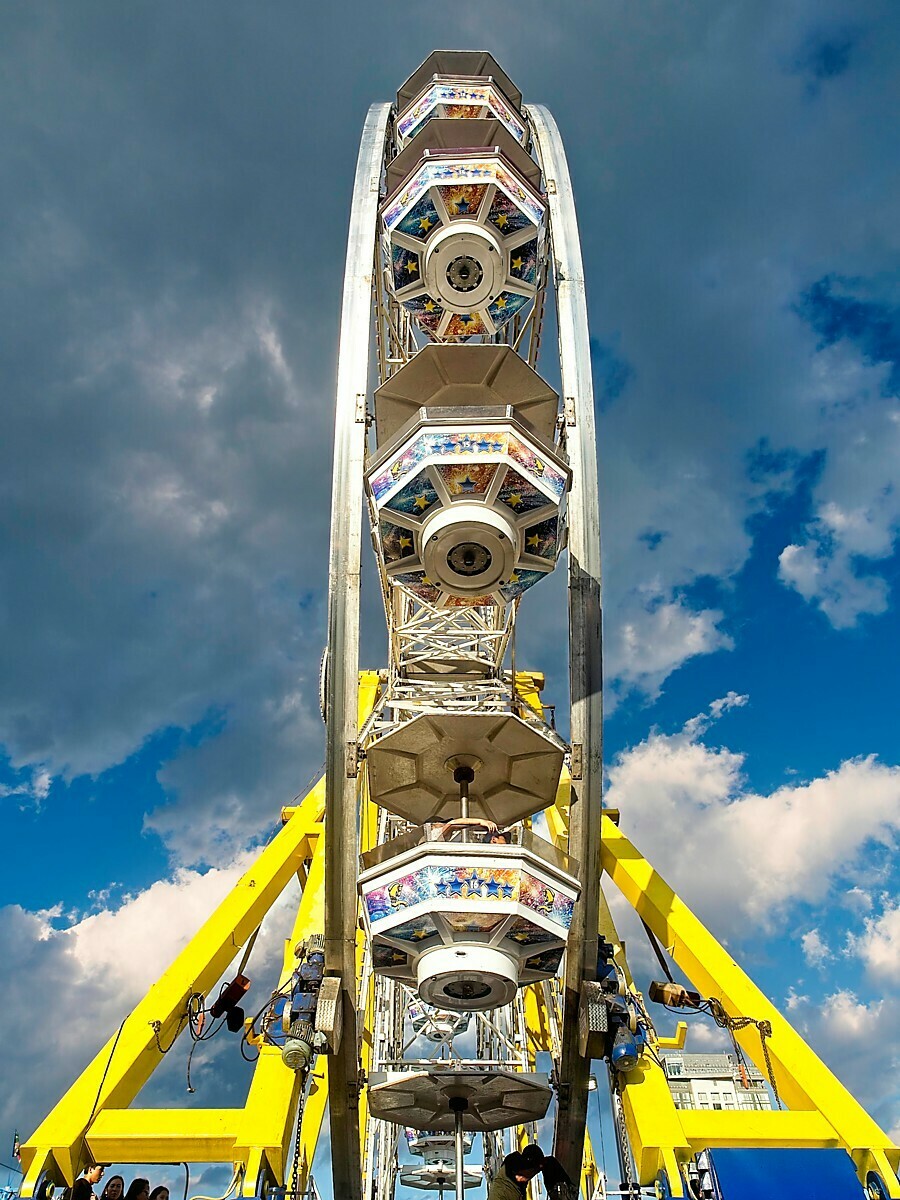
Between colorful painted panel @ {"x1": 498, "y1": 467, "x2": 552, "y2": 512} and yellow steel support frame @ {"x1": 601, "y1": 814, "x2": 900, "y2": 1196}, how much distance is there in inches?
292

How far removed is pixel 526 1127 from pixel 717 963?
10023 mm

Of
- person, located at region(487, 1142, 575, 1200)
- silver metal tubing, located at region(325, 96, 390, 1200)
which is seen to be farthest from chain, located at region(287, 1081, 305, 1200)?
person, located at region(487, 1142, 575, 1200)

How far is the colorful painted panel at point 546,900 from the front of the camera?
11.4m

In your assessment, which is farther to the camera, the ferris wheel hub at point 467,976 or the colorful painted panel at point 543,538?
the colorful painted panel at point 543,538

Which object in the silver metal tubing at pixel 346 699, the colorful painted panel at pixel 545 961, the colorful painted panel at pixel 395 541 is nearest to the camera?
the colorful painted panel at pixel 545 961

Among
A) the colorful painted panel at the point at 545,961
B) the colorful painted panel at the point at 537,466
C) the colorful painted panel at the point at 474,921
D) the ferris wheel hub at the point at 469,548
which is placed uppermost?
the colorful painted panel at the point at 537,466

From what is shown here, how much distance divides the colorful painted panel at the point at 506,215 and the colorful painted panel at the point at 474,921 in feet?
40.6

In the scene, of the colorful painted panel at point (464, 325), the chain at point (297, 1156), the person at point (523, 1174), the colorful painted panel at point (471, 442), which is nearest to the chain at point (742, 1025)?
the person at point (523, 1174)

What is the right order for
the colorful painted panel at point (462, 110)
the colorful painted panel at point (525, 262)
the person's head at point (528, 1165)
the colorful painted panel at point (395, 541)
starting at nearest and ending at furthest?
1. the person's head at point (528, 1165)
2. the colorful painted panel at point (395, 541)
3. the colorful painted panel at point (525, 262)
4. the colorful painted panel at point (462, 110)

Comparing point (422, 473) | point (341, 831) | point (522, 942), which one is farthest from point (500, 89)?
point (522, 942)

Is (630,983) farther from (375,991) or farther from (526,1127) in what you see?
(526,1127)

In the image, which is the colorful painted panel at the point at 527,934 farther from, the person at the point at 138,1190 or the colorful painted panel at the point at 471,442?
the colorful painted panel at the point at 471,442

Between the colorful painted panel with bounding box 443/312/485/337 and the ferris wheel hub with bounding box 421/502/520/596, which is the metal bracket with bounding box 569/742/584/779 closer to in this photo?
the ferris wheel hub with bounding box 421/502/520/596

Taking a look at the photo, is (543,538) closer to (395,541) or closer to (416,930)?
(395,541)
